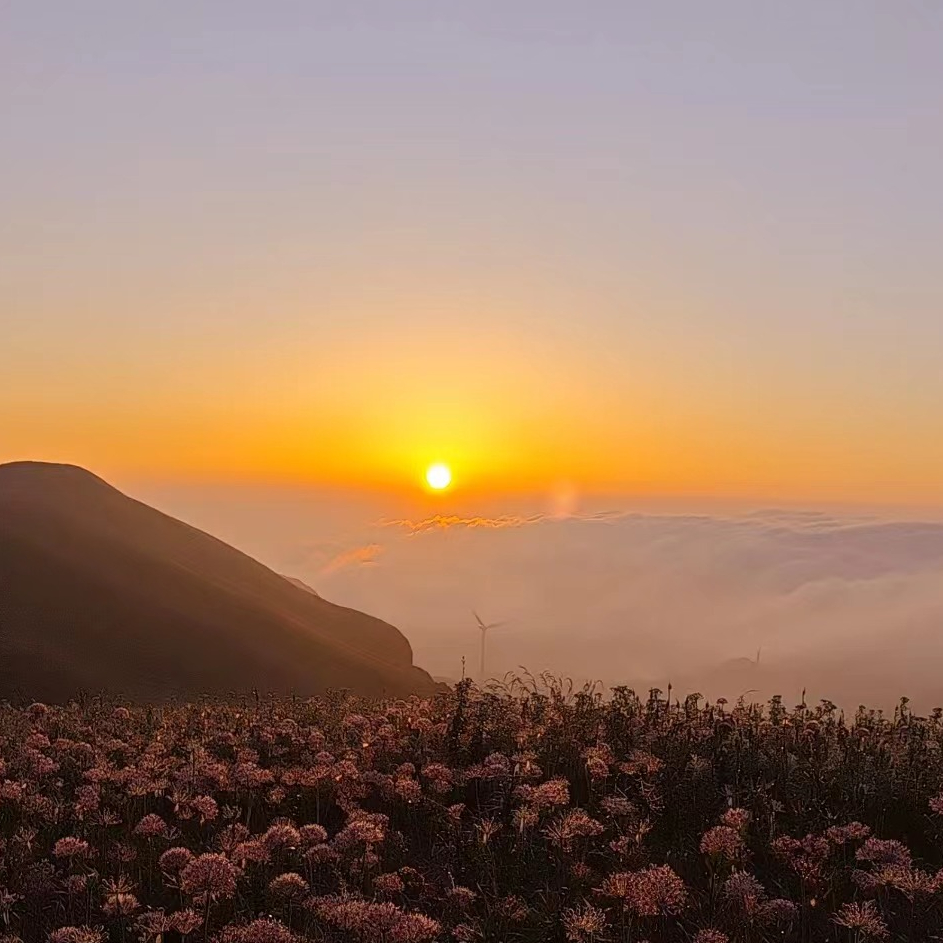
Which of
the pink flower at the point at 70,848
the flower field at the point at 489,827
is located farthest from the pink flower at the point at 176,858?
the pink flower at the point at 70,848

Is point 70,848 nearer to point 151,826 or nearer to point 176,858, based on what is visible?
point 151,826

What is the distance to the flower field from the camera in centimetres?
491

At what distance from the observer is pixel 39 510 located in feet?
284

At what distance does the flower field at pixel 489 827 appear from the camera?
193 inches

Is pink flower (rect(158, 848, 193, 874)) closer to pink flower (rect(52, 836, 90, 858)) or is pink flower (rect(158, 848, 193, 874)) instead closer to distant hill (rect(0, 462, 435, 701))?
pink flower (rect(52, 836, 90, 858))

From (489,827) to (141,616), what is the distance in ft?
236

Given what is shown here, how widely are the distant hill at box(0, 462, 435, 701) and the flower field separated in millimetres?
45186

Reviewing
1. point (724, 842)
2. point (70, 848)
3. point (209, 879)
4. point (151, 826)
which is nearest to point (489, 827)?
point (724, 842)

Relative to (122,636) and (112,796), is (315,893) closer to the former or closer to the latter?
(112,796)

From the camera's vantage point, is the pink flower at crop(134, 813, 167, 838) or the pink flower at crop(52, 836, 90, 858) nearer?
the pink flower at crop(52, 836, 90, 858)

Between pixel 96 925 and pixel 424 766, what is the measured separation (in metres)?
2.89

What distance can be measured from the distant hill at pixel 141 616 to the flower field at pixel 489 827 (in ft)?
148

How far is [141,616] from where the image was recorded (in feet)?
239

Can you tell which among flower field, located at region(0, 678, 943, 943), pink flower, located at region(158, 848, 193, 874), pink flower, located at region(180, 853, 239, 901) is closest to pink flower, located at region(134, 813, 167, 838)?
flower field, located at region(0, 678, 943, 943)
